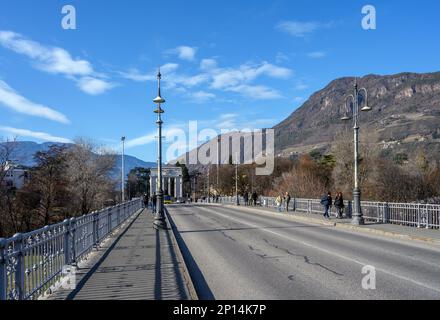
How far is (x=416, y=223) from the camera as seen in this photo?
69.4 feet

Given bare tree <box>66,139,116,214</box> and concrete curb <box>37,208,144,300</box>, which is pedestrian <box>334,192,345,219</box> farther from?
bare tree <box>66,139,116,214</box>

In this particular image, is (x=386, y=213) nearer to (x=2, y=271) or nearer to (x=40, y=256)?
(x=40, y=256)

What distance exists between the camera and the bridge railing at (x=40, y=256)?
20.3 feet

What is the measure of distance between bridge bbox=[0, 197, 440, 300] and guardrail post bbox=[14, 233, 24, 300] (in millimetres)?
14

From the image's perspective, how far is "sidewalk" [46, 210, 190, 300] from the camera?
7.77 m

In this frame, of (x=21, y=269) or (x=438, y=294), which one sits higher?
(x=21, y=269)

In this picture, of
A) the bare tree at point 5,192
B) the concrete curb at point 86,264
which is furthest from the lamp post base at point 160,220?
the bare tree at point 5,192
